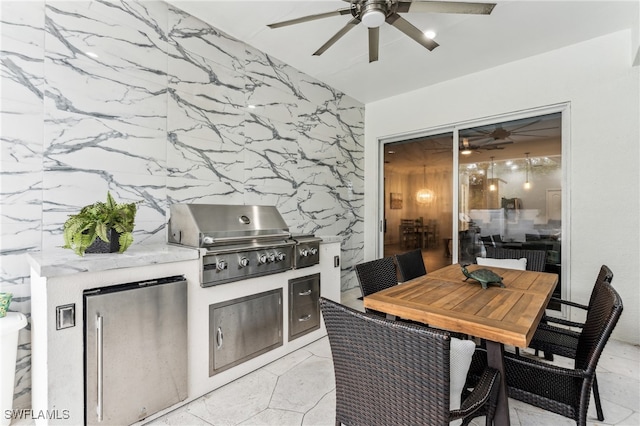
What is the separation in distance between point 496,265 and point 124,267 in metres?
2.94

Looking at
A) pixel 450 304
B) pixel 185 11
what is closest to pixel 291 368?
pixel 450 304

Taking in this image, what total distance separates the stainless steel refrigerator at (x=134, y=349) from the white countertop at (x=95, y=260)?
0.41ft

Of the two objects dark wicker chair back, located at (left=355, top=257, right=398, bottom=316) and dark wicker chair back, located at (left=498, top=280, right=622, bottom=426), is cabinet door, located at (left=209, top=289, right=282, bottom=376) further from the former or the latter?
dark wicker chair back, located at (left=498, top=280, right=622, bottom=426)

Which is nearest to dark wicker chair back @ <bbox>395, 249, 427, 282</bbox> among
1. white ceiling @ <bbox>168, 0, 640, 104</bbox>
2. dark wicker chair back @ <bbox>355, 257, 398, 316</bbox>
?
dark wicker chair back @ <bbox>355, 257, 398, 316</bbox>

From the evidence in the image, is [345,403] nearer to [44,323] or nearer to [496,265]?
[44,323]

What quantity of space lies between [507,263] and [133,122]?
3390mm

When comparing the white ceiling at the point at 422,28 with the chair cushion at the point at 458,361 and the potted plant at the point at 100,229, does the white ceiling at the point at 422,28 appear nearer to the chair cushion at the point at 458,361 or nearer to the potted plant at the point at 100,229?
the potted plant at the point at 100,229

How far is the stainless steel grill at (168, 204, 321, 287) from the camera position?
2195mm

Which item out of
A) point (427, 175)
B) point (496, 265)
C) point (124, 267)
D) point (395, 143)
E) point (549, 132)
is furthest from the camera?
point (395, 143)

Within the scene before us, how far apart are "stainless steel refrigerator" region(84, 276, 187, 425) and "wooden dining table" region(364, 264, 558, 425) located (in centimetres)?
120

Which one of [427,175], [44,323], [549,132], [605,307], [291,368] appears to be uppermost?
[549,132]

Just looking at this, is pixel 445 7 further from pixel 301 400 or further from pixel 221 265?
pixel 301 400

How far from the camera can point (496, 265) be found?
286cm

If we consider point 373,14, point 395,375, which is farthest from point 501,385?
point 373,14
